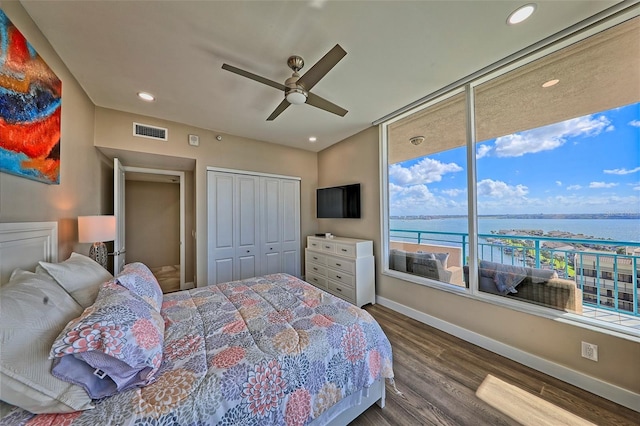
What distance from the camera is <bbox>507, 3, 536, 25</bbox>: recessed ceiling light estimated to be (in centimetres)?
153

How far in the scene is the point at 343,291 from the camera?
3348mm

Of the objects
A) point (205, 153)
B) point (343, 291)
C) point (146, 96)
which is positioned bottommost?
point (343, 291)

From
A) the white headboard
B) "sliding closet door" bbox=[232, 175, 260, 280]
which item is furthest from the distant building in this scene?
Result: the white headboard

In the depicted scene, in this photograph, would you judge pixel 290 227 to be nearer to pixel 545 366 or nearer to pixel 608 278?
pixel 545 366

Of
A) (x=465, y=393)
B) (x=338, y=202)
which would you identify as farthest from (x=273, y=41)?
(x=465, y=393)

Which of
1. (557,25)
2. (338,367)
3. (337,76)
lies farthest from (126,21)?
(557,25)

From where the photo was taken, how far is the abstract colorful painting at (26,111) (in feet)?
4.19

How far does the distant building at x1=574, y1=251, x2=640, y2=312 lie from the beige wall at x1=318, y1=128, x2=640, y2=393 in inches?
13.3

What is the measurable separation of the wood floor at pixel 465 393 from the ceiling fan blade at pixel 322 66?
8.15 ft

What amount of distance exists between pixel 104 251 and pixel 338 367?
2.77 m

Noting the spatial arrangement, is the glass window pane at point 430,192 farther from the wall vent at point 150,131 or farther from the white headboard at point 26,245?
the white headboard at point 26,245

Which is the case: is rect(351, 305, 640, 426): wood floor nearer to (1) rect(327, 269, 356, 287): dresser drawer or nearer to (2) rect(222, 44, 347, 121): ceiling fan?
(1) rect(327, 269, 356, 287): dresser drawer

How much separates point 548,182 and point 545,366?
162 centimetres

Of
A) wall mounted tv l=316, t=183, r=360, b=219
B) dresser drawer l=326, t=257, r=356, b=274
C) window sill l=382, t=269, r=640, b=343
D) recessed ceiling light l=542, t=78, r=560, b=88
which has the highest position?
recessed ceiling light l=542, t=78, r=560, b=88
